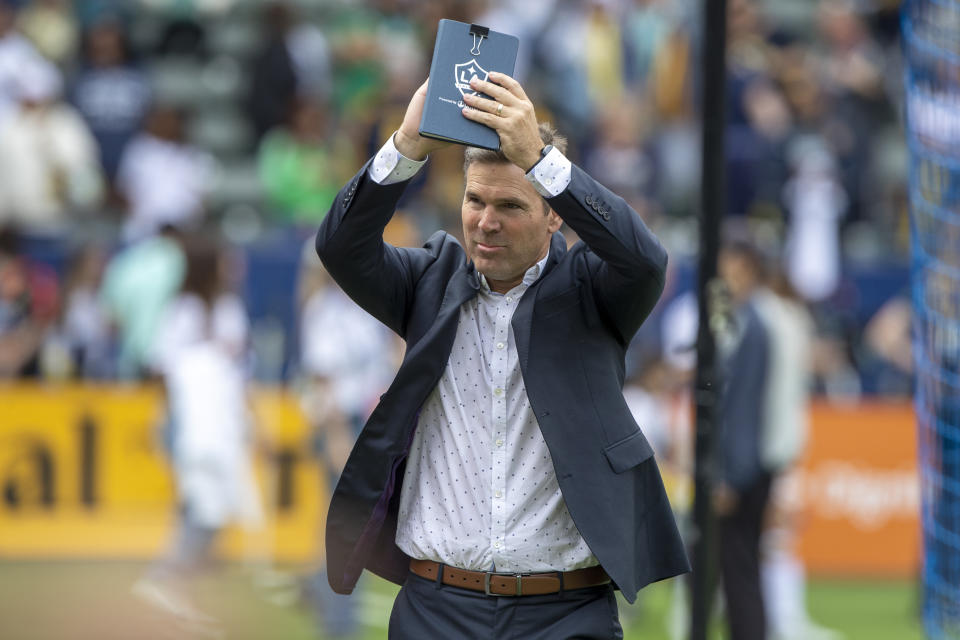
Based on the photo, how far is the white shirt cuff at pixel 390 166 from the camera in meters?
3.58

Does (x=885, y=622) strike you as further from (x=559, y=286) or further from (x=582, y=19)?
(x=582, y=19)

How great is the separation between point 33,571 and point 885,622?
6.02 m

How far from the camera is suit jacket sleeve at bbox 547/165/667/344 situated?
3518 millimetres

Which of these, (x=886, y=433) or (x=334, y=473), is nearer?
(x=334, y=473)

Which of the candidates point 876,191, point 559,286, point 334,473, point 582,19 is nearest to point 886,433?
point 876,191

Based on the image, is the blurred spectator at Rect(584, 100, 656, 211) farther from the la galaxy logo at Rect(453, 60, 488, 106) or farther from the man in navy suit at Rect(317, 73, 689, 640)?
the la galaxy logo at Rect(453, 60, 488, 106)

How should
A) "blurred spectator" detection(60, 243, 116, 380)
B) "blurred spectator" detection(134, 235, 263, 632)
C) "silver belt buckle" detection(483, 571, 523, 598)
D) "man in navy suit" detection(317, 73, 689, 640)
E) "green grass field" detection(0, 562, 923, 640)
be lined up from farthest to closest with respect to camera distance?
"blurred spectator" detection(60, 243, 116, 380), "green grass field" detection(0, 562, 923, 640), "blurred spectator" detection(134, 235, 263, 632), "silver belt buckle" detection(483, 571, 523, 598), "man in navy suit" detection(317, 73, 689, 640)

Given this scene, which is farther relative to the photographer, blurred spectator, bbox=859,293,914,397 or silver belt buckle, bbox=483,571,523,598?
blurred spectator, bbox=859,293,914,397

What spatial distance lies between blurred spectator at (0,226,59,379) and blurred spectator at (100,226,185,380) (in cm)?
47

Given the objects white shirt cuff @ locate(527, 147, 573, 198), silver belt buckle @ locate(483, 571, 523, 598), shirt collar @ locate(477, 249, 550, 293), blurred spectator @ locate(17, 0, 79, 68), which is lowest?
silver belt buckle @ locate(483, 571, 523, 598)

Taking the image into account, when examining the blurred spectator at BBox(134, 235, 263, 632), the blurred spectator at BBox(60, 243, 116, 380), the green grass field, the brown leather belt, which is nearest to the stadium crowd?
the blurred spectator at BBox(60, 243, 116, 380)

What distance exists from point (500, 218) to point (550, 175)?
273 millimetres

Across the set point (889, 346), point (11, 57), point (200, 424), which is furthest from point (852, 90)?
point (200, 424)

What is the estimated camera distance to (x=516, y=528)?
3.76 meters
